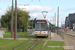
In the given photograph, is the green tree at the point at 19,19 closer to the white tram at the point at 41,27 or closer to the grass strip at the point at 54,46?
the white tram at the point at 41,27

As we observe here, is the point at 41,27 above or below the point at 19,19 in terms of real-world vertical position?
below

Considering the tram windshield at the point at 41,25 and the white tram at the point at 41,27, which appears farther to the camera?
the tram windshield at the point at 41,25

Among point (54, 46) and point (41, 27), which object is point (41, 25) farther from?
point (54, 46)

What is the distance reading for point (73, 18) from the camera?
63562 mm

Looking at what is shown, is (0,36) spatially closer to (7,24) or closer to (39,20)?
(39,20)

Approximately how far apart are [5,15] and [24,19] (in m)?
7.61

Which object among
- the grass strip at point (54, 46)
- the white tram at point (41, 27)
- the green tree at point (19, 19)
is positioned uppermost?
the green tree at point (19, 19)

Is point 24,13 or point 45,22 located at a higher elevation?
point 24,13

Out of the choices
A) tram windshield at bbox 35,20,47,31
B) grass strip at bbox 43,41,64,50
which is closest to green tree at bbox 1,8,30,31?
tram windshield at bbox 35,20,47,31

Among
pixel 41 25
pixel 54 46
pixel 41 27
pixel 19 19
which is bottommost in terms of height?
pixel 54 46

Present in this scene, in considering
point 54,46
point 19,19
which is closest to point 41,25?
point 54,46

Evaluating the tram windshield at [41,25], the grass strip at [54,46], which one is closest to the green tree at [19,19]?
the tram windshield at [41,25]

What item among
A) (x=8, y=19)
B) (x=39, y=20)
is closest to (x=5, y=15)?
(x=8, y=19)

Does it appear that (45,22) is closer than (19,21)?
Yes
